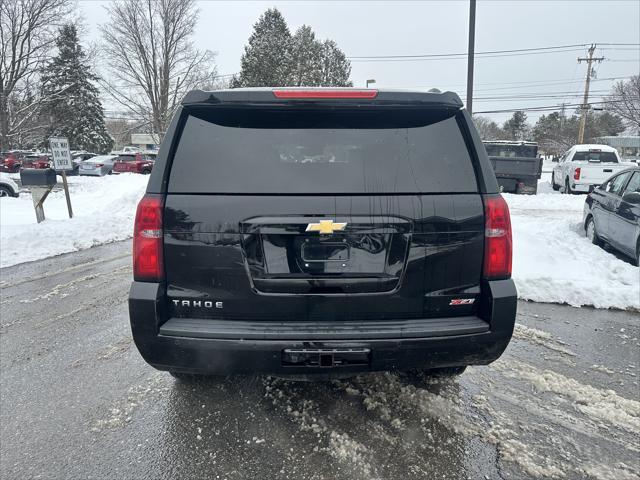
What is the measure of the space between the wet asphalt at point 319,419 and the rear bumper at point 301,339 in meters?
0.54

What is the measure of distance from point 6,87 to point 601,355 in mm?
43049

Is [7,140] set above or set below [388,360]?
above

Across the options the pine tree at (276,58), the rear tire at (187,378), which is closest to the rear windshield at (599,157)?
the rear tire at (187,378)

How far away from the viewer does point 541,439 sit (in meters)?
2.63

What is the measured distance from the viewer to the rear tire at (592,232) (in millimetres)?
7616

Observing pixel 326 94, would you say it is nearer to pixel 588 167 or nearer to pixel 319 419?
pixel 319 419

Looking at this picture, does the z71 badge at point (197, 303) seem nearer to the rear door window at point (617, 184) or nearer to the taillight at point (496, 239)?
the taillight at point (496, 239)

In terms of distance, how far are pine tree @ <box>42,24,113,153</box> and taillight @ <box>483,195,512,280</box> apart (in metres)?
47.2

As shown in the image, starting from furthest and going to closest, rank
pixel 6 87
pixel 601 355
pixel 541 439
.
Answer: pixel 6 87, pixel 601 355, pixel 541 439

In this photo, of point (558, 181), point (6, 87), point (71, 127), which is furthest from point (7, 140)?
point (558, 181)

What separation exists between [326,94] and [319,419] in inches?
80.6

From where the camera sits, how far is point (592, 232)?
25.7ft

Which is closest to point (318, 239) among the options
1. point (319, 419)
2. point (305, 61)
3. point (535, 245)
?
point (319, 419)

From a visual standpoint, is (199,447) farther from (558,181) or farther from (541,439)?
(558,181)
